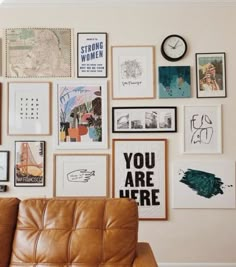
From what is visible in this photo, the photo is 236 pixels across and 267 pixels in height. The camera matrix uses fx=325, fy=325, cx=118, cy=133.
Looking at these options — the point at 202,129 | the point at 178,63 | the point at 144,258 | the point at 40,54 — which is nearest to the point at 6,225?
the point at 144,258

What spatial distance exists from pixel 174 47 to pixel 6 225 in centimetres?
220

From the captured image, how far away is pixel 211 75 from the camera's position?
3170 mm

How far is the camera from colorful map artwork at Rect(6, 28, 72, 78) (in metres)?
3.21

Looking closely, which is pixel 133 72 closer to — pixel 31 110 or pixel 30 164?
pixel 31 110

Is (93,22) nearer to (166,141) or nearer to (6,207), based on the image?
(166,141)

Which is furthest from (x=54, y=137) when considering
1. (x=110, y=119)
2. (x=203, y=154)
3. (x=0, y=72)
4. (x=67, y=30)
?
(x=203, y=154)

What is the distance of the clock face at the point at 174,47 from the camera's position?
3.18m

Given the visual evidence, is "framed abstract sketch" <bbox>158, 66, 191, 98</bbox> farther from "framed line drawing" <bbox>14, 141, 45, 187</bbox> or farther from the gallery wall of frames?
"framed line drawing" <bbox>14, 141, 45, 187</bbox>

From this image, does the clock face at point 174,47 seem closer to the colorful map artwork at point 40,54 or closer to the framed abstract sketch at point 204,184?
the colorful map artwork at point 40,54

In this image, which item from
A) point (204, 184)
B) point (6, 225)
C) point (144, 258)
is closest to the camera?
point (144, 258)

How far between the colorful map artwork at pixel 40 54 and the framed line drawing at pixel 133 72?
47cm

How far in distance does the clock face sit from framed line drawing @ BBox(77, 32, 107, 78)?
0.59 meters

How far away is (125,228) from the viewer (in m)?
2.02

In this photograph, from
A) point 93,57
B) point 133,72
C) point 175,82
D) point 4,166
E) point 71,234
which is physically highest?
point 93,57
